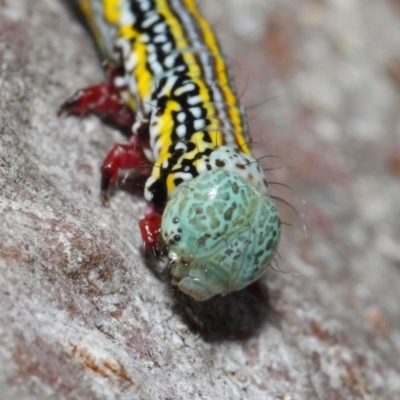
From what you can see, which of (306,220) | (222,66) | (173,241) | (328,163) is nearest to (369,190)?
(328,163)

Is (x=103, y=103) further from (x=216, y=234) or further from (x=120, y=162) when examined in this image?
(x=216, y=234)

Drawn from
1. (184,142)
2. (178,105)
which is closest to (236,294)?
(184,142)

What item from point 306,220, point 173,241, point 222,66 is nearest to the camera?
point 173,241

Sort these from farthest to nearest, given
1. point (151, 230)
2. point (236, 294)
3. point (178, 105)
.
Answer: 1. point (236, 294)
2. point (178, 105)
3. point (151, 230)

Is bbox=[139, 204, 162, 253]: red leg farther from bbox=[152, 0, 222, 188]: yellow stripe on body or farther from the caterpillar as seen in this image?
bbox=[152, 0, 222, 188]: yellow stripe on body

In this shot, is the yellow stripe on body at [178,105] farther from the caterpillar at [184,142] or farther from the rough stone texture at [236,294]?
the rough stone texture at [236,294]

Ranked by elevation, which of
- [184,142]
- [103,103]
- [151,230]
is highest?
[184,142]

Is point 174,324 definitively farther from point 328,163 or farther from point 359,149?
Result: point 359,149

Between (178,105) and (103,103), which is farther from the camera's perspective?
(103,103)
